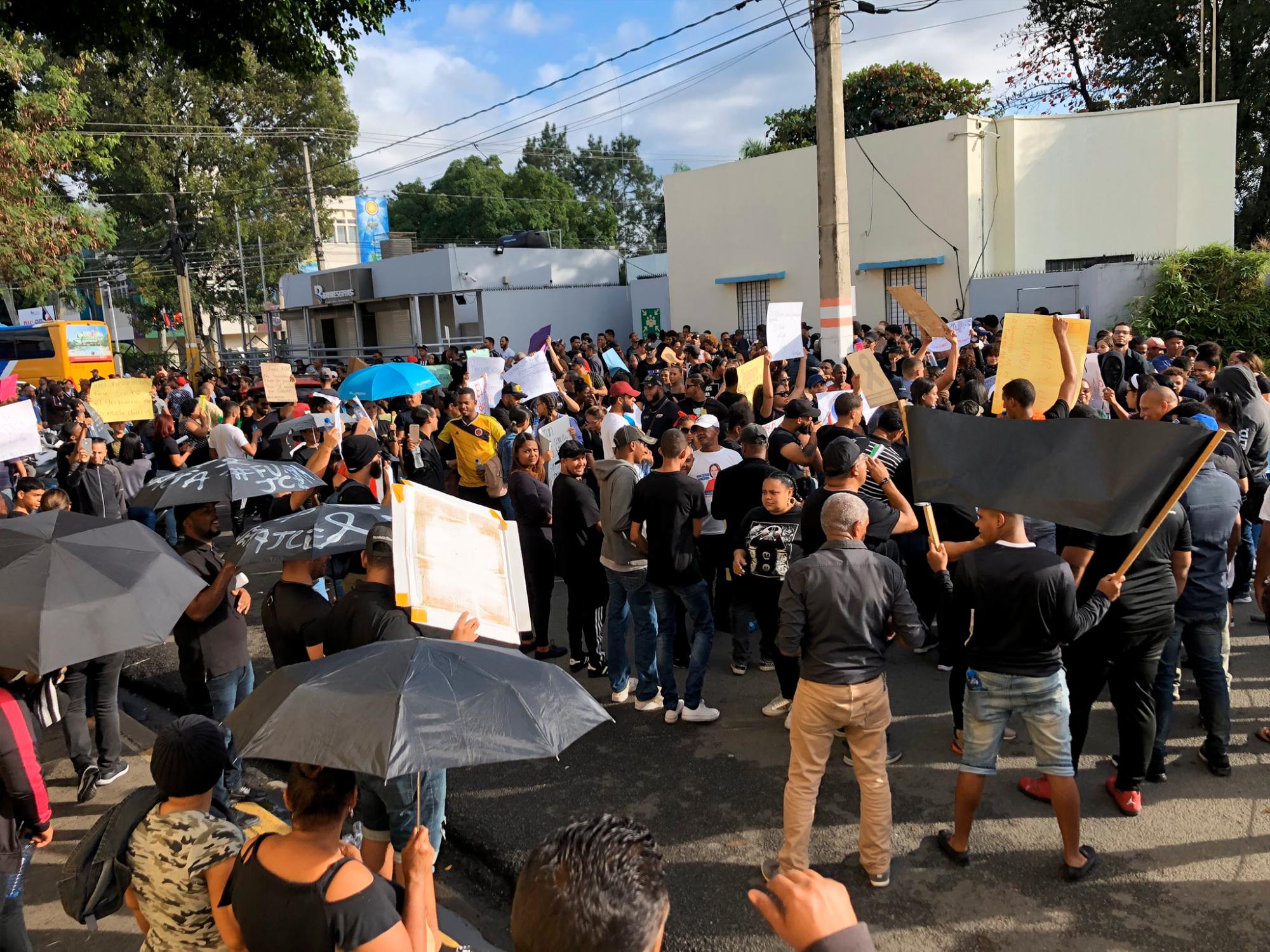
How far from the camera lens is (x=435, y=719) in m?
2.45

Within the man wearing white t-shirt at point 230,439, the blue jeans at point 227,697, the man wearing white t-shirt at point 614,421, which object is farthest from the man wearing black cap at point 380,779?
the man wearing white t-shirt at point 230,439

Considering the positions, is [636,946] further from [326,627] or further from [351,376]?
[351,376]

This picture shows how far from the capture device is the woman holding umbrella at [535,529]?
668cm

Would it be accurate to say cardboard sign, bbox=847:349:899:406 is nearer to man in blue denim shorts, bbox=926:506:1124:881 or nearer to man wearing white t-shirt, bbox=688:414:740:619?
man wearing white t-shirt, bbox=688:414:740:619

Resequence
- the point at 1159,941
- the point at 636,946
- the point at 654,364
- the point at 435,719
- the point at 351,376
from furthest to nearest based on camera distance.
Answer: the point at 654,364, the point at 351,376, the point at 1159,941, the point at 435,719, the point at 636,946

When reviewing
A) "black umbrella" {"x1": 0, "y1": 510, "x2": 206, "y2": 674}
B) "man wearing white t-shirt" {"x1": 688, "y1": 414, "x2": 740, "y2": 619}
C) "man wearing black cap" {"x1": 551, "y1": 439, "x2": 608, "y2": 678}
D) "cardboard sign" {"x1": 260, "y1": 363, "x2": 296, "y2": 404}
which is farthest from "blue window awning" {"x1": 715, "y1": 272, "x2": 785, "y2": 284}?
"black umbrella" {"x1": 0, "y1": 510, "x2": 206, "y2": 674}

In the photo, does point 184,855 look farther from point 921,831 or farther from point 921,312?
point 921,312

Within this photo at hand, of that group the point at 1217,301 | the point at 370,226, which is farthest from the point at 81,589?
the point at 370,226

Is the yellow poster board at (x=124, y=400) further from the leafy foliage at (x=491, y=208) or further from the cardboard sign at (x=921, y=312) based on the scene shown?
the leafy foliage at (x=491, y=208)

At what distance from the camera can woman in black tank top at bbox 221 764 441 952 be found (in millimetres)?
2289

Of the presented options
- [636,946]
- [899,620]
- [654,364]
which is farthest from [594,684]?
[654,364]

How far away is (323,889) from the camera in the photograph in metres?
2.31

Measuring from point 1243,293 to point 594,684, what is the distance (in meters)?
16.5

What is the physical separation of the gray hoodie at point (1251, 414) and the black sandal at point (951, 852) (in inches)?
166
